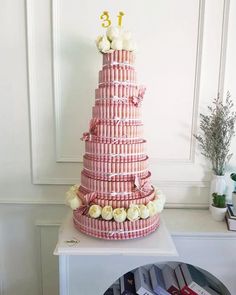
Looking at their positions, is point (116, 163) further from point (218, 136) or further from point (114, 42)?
point (218, 136)

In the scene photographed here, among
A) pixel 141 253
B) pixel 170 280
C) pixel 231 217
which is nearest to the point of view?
pixel 141 253

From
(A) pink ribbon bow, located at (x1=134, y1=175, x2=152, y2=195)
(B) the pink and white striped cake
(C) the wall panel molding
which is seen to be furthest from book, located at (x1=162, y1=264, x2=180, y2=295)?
(A) pink ribbon bow, located at (x1=134, y1=175, x2=152, y2=195)

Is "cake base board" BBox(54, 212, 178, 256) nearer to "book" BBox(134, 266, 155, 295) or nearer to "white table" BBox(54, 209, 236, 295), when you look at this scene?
"white table" BBox(54, 209, 236, 295)

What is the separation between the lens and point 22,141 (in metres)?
1.29

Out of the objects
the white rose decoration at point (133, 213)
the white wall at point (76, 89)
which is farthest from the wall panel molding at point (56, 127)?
the white rose decoration at point (133, 213)

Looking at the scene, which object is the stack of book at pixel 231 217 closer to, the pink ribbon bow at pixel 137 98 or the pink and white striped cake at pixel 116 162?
the pink and white striped cake at pixel 116 162

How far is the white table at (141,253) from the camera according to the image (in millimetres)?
886

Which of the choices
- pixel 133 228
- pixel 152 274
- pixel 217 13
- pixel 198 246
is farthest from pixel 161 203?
pixel 217 13

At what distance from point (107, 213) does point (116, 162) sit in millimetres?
190

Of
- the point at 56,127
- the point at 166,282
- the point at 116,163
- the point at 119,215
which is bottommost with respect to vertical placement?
the point at 166,282

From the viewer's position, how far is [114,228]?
2.98 feet

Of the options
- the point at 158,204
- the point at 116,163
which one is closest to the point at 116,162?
the point at 116,163

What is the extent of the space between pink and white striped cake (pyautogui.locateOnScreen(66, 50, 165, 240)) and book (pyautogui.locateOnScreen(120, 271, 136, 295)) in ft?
1.30

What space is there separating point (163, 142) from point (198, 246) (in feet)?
1.72
